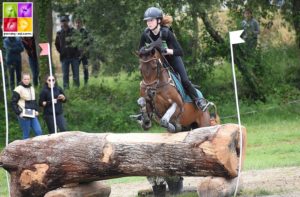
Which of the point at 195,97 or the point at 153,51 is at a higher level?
the point at 153,51

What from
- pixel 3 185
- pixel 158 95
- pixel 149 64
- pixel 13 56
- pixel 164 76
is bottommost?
pixel 3 185

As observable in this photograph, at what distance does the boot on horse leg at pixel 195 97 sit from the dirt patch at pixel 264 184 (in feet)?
4.32

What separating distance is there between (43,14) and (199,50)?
14.8 ft

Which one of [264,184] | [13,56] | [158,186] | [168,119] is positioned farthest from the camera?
[13,56]

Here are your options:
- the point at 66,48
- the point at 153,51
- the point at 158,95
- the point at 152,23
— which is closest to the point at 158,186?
the point at 158,95

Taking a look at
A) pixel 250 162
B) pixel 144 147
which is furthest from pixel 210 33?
pixel 144 147

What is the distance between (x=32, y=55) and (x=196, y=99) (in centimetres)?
1173

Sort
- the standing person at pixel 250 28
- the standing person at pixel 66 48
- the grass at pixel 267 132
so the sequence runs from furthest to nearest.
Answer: the standing person at pixel 66 48 → the standing person at pixel 250 28 → the grass at pixel 267 132

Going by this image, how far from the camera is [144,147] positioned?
10.8 m

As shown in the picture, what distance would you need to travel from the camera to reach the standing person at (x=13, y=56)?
76.5ft

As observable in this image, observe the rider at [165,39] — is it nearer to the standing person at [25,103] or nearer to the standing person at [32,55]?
the standing person at [25,103]

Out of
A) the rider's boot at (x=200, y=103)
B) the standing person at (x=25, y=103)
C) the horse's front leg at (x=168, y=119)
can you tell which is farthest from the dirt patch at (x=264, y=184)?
the standing person at (x=25, y=103)

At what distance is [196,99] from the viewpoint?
12242mm

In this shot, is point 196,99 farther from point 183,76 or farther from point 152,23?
point 152,23
